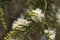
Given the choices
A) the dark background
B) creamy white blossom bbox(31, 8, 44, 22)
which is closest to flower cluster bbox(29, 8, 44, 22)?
creamy white blossom bbox(31, 8, 44, 22)

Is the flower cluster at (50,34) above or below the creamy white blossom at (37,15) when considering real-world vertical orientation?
below

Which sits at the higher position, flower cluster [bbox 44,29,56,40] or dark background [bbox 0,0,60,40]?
dark background [bbox 0,0,60,40]

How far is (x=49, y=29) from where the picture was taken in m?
0.83

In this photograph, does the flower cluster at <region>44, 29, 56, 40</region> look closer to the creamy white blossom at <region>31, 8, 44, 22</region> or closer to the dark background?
the creamy white blossom at <region>31, 8, 44, 22</region>

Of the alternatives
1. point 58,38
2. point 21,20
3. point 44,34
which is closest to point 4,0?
point 21,20

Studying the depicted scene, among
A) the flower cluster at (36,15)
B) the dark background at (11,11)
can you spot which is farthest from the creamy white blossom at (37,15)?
the dark background at (11,11)

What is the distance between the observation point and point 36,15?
0.79m

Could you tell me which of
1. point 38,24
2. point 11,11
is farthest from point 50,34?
point 11,11

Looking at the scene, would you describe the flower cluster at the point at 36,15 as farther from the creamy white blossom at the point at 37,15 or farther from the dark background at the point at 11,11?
the dark background at the point at 11,11

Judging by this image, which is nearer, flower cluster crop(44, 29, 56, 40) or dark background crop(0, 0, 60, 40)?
flower cluster crop(44, 29, 56, 40)

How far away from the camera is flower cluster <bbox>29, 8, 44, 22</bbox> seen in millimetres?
788

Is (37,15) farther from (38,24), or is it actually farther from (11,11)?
(11,11)

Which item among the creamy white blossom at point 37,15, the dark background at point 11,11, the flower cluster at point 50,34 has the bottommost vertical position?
the flower cluster at point 50,34

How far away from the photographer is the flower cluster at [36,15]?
31.0 inches
